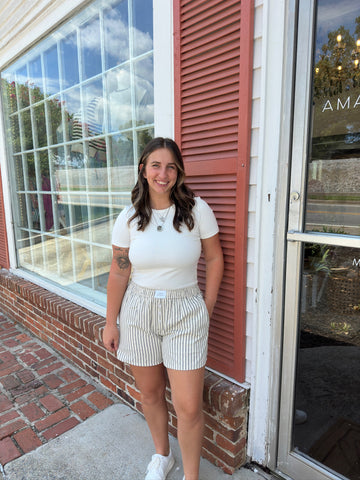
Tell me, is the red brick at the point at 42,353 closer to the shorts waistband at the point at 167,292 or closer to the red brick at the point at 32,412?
A: the red brick at the point at 32,412

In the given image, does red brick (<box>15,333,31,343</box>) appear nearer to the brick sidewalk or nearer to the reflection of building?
the brick sidewalk

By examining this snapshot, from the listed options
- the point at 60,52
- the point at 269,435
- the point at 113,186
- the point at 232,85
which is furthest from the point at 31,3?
the point at 269,435

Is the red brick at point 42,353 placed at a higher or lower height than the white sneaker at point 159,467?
lower

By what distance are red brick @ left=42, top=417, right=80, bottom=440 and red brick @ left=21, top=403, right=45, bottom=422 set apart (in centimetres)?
18

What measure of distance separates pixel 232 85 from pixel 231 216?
0.60m

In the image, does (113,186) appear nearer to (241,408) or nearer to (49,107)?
(49,107)

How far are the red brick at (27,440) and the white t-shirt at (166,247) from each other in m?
1.33

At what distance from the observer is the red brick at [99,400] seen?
241cm

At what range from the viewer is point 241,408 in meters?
1.71

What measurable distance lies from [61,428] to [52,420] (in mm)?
120

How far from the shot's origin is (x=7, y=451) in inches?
78.7

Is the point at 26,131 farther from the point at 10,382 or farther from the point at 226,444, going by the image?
the point at 226,444

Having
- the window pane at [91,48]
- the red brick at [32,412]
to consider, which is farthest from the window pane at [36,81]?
the red brick at [32,412]

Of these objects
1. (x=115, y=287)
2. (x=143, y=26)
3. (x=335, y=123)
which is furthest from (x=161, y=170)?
(x=143, y=26)
